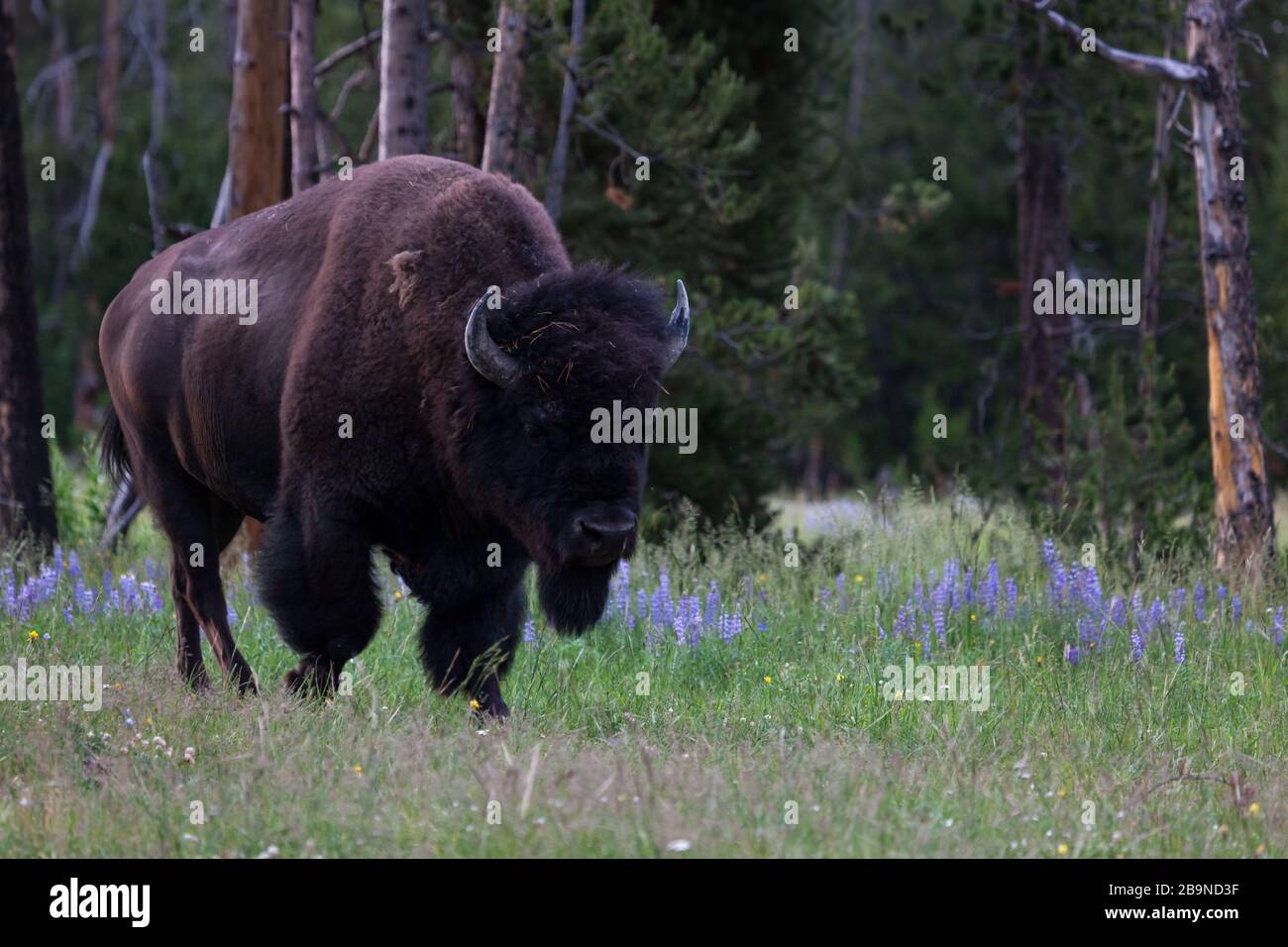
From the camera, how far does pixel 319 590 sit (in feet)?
21.6

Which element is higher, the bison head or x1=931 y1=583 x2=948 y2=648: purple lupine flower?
the bison head

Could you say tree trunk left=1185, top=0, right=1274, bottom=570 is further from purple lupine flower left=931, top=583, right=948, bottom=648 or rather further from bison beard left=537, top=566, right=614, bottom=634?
bison beard left=537, top=566, right=614, bottom=634

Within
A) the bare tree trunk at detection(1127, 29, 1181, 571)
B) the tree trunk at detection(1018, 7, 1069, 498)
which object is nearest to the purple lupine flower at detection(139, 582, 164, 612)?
the bare tree trunk at detection(1127, 29, 1181, 571)

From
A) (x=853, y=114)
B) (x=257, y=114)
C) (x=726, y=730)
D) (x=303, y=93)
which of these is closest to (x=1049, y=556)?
(x=726, y=730)

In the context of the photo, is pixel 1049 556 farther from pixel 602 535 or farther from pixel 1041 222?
pixel 1041 222

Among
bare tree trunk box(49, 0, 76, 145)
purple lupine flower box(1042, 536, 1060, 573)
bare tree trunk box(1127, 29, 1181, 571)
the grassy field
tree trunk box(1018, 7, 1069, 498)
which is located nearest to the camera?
the grassy field

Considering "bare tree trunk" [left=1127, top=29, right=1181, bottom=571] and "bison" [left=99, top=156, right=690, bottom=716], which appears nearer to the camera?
"bison" [left=99, top=156, right=690, bottom=716]

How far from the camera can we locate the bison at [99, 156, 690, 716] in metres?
6.21

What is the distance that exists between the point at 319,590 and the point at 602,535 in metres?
1.38

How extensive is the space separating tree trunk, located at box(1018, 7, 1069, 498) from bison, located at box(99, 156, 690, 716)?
10.5 meters

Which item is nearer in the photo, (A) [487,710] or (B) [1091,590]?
(A) [487,710]

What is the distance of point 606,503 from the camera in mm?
6023

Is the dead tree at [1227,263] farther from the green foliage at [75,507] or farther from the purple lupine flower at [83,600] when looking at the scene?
the green foliage at [75,507]
